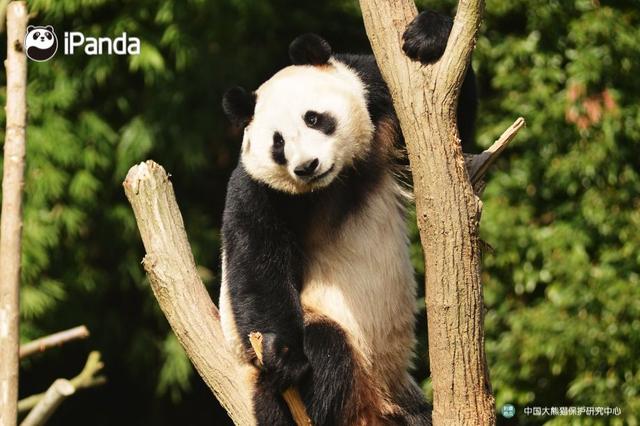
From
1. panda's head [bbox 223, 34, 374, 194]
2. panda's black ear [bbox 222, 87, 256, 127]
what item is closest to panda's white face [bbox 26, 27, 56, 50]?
panda's black ear [bbox 222, 87, 256, 127]

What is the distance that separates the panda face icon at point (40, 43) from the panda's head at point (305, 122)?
204cm

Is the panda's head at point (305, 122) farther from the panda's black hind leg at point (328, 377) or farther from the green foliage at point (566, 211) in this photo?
the green foliage at point (566, 211)

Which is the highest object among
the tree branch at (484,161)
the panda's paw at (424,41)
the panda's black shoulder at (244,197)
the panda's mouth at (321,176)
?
the panda's paw at (424,41)

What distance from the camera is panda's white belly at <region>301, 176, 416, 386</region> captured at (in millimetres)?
4449

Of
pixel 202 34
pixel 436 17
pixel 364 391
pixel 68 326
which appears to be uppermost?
pixel 436 17

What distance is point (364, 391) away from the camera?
436cm

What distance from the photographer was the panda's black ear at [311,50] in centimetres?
438

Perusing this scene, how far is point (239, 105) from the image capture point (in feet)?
14.3

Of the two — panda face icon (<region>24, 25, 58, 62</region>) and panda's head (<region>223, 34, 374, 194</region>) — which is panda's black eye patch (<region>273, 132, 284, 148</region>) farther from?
panda face icon (<region>24, 25, 58, 62</region>)

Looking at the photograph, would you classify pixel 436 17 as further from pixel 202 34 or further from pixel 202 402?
pixel 202 402

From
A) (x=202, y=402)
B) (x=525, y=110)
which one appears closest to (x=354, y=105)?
(x=525, y=110)

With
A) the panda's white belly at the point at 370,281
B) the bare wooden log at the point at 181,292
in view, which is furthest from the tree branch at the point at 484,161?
the bare wooden log at the point at 181,292

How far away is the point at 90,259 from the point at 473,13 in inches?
204

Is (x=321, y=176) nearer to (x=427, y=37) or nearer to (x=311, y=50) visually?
(x=311, y=50)
